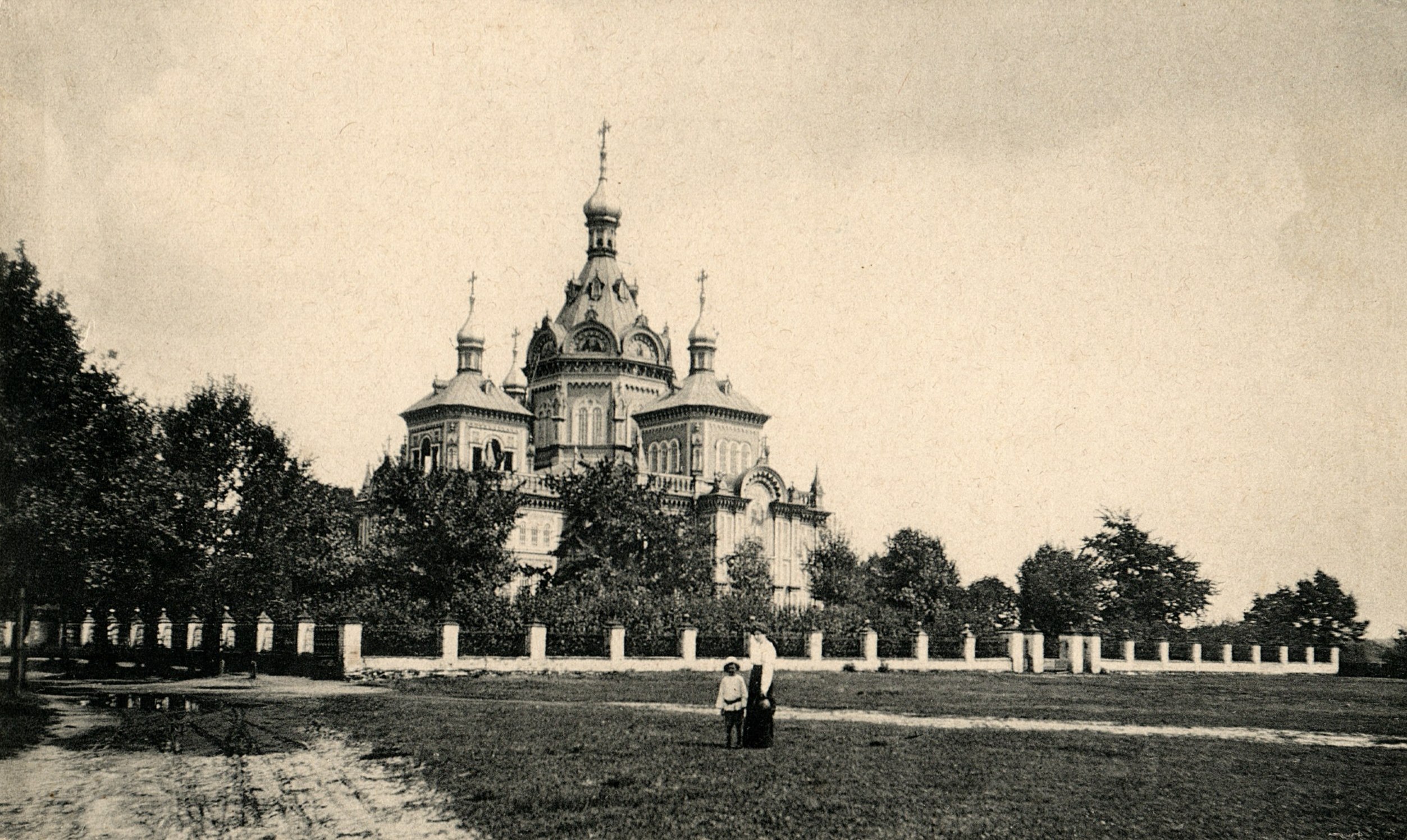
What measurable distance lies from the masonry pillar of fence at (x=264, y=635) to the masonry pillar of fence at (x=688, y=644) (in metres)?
11.6

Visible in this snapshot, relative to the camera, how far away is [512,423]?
69.6 m

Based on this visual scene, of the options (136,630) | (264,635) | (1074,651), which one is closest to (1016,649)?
(1074,651)

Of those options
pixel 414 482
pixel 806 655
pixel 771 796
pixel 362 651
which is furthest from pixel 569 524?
pixel 771 796

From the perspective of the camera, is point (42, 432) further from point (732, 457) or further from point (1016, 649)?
point (732, 457)

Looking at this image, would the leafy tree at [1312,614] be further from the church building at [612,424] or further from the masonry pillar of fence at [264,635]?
the masonry pillar of fence at [264,635]

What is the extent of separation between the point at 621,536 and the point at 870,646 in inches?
486

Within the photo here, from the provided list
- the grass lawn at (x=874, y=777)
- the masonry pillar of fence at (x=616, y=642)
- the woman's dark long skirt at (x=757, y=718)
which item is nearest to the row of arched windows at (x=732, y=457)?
the masonry pillar of fence at (x=616, y=642)

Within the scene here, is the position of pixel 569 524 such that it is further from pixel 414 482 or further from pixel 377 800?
pixel 377 800

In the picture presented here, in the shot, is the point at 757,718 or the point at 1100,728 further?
the point at 1100,728

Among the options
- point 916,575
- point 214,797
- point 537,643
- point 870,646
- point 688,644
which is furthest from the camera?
point 916,575

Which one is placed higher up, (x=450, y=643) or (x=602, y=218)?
(x=602, y=218)

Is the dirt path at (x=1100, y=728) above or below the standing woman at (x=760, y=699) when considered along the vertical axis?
below

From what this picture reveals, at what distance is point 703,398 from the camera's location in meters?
69.8

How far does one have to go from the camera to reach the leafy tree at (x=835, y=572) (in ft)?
182
